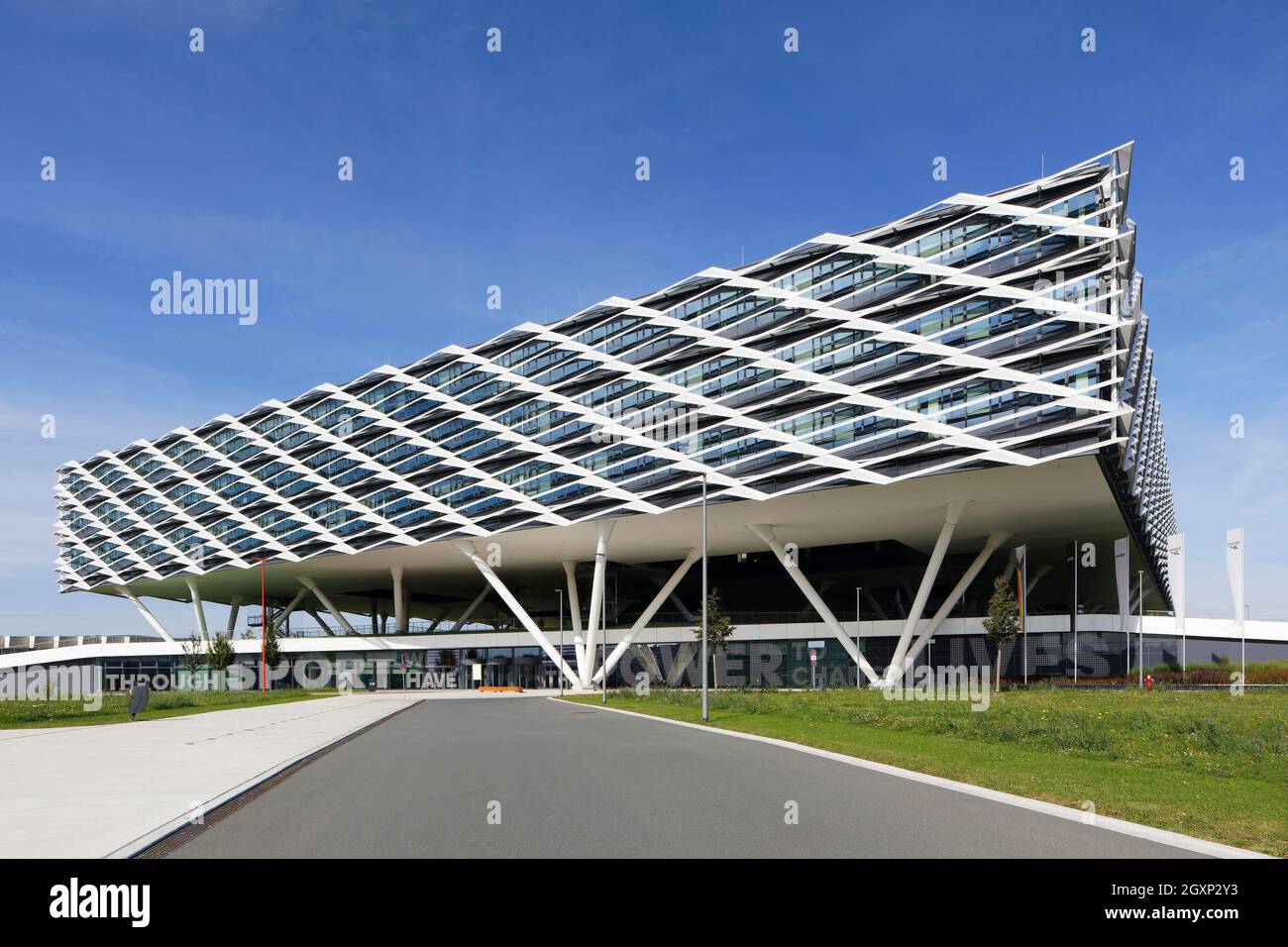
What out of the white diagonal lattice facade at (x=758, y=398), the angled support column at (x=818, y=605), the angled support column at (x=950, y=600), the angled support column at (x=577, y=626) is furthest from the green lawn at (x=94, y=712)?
the angled support column at (x=950, y=600)

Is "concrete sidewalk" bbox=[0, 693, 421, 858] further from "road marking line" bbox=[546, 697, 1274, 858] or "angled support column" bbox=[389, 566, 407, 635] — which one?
"angled support column" bbox=[389, 566, 407, 635]

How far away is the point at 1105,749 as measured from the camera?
17.7 m

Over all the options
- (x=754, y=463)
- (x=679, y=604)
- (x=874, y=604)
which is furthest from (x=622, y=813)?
(x=874, y=604)

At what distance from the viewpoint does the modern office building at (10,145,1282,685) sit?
46.3 metres

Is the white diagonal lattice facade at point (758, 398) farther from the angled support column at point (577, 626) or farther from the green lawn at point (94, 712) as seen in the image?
the green lawn at point (94, 712)

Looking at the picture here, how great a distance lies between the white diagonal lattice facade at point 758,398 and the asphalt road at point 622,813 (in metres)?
32.4

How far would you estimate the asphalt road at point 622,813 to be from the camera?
8.70 metres
